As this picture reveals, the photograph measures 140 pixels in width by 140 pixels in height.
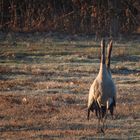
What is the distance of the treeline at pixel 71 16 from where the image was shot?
25594mm

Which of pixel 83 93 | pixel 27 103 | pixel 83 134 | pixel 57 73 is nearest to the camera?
pixel 83 134

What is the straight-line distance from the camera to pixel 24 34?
82.2ft

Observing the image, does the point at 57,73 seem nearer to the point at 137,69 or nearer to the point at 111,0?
the point at 137,69

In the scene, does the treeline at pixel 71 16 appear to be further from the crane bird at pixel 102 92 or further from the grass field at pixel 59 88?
the crane bird at pixel 102 92

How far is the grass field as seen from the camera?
10258 millimetres

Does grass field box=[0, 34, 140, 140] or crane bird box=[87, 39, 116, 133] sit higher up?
crane bird box=[87, 39, 116, 133]

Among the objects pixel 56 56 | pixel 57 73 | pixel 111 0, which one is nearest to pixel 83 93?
pixel 57 73

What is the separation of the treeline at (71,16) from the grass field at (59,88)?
1679mm

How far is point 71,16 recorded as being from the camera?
2605cm

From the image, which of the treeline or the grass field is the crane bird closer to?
the grass field

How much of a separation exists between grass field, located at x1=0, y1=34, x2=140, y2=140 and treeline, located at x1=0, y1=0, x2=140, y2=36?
168cm

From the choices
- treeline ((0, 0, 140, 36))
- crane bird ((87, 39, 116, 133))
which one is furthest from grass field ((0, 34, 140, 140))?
treeline ((0, 0, 140, 36))

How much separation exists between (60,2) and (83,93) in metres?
13.7

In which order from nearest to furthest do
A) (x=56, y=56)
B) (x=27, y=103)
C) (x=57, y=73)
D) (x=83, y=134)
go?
1. (x=83, y=134)
2. (x=27, y=103)
3. (x=57, y=73)
4. (x=56, y=56)
